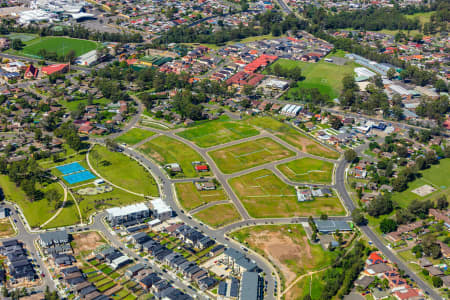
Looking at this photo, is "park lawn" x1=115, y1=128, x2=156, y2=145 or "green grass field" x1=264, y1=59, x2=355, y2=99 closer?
"park lawn" x1=115, y1=128, x2=156, y2=145

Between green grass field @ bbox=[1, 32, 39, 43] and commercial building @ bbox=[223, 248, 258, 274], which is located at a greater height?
green grass field @ bbox=[1, 32, 39, 43]

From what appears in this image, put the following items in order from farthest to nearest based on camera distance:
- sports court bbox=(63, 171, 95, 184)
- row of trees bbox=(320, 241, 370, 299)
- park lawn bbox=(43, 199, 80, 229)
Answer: sports court bbox=(63, 171, 95, 184) → park lawn bbox=(43, 199, 80, 229) → row of trees bbox=(320, 241, 370, 299)

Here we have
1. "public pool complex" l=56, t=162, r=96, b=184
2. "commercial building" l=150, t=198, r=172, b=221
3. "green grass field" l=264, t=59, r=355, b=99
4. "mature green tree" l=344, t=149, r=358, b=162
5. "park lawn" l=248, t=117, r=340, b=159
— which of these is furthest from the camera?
"green grass field" l=264, t=59, r=355, b=99

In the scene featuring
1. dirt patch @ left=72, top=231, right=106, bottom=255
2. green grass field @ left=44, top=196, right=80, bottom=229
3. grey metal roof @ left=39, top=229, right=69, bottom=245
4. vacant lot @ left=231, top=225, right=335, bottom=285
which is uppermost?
grey metal roof @ left=39, top=229, right=69, bottom=245

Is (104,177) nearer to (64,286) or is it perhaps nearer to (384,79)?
(64,286)

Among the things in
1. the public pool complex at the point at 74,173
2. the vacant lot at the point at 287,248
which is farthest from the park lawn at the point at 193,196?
the public pool complex at the point at 74,173

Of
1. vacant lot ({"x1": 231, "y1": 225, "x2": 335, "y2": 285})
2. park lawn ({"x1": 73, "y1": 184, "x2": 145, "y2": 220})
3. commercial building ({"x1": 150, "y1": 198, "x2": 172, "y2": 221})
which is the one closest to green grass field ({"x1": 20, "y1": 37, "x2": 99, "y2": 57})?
park lawn ({"x1": 73, "y1": 184, "x2": 145, "y2": 220})

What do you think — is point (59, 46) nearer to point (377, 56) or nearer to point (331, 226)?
point (377, 56)

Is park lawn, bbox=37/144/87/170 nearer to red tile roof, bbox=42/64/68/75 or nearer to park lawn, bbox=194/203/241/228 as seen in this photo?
park lawn, bbox=194/203/241/228

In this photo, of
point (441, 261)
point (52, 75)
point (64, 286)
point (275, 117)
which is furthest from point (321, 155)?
point (52, 75)
